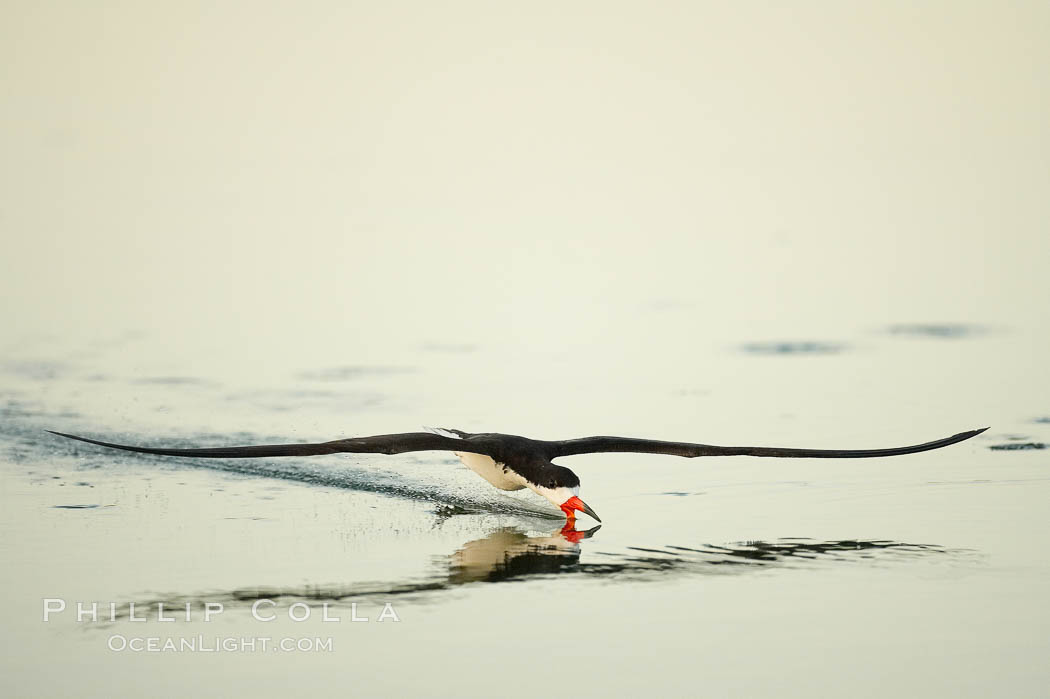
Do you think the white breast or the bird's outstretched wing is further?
the white breast

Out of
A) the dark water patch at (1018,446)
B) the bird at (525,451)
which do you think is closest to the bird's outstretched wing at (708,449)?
the bird at (525,451)

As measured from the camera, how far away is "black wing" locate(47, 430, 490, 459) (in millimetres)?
14469

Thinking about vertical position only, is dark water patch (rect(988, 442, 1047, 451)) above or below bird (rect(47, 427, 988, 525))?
above

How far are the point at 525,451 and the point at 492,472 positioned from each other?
2.07 ft

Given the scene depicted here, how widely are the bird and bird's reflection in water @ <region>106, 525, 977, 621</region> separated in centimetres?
75

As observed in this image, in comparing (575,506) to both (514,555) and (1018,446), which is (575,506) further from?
(1018,446)

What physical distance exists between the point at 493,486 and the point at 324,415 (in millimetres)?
3869

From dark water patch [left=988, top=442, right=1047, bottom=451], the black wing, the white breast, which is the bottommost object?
the white breast

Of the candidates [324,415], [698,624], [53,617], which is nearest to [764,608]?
[698,624]

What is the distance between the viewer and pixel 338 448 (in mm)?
14633

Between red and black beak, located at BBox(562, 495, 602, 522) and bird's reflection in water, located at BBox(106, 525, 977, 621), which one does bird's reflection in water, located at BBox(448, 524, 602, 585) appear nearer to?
bird's reflection in water, located at BBox(106, 525, 977, 621)

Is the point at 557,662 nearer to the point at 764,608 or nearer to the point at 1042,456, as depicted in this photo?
the point at 764,608

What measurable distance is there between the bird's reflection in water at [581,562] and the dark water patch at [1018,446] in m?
4.12

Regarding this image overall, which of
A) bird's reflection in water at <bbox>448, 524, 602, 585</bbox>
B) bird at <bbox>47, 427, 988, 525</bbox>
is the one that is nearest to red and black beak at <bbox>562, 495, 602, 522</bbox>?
bird at <bbox>47, 427, 988, 525</bbox>
